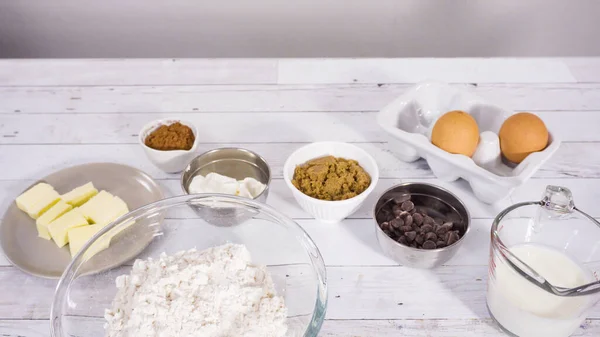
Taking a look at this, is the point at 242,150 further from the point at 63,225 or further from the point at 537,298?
the point at 537,298

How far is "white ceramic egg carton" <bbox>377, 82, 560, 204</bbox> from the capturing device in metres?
1.14

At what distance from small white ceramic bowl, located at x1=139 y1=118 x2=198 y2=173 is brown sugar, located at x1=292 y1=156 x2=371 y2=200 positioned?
0.26 meters

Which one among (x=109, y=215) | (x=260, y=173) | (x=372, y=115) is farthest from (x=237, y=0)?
(x=109, y=215)

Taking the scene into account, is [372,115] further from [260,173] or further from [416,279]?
[416,279]

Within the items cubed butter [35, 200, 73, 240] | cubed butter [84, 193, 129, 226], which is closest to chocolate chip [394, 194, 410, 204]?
cubed butter [84, 193, 129, 226]

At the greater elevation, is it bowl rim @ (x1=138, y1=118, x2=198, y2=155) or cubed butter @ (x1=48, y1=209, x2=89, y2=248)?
bowl rim @ (x1=138, y1=118, x2=198, y2=155)

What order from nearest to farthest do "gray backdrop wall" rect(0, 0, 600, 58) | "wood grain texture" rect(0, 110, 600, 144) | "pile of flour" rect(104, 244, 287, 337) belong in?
"pile of flour" rect(104, 244, 287, 337) < "wood grain texture" rect(0, 110, 600, 144) < "gray backdrop wall" rect(0, 0, 600, 58)

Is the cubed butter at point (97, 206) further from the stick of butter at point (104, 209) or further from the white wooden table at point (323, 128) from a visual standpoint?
the white wooden table at point (323, 128)

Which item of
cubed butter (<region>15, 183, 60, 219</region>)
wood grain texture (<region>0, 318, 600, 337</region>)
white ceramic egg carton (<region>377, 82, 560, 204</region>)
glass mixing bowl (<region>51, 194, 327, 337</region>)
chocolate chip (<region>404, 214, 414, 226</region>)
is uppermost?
white ceramic egg carton (<region>377, 82, 560, 204</region>)

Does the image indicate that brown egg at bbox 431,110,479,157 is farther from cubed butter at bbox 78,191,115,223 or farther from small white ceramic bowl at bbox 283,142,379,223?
cubed butter at bbox 78,191,115,223

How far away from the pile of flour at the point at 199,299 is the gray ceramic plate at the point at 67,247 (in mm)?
59

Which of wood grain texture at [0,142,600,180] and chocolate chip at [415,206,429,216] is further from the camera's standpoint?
wood grain texture at [0,142,600,180]

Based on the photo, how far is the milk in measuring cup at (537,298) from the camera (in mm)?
891

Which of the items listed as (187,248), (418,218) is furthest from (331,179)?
(187,248)
